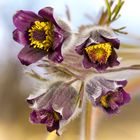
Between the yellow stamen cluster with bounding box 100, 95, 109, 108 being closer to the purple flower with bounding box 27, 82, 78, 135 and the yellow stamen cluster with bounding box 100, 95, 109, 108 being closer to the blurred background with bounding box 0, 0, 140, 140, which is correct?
the purple flower with bounding box 27, 82, 78, 135

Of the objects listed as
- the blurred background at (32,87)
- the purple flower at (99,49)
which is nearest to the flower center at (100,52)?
the purple flower at (99,49)

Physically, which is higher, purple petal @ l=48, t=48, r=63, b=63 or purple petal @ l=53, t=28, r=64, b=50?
purple petal @ l=53, t=28, r=64, b=50

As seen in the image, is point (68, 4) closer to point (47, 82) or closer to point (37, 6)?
point (37, 6)

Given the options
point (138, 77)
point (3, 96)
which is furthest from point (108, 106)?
point (3, 96)

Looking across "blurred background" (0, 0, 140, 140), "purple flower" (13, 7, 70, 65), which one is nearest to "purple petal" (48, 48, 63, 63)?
"purple flower" (13, 7, 70, 65)

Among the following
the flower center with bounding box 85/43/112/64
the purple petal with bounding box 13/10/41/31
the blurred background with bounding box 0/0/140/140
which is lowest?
the blurred background with bounding box 0/0/140/140

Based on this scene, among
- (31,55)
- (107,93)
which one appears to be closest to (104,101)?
(107,93)
